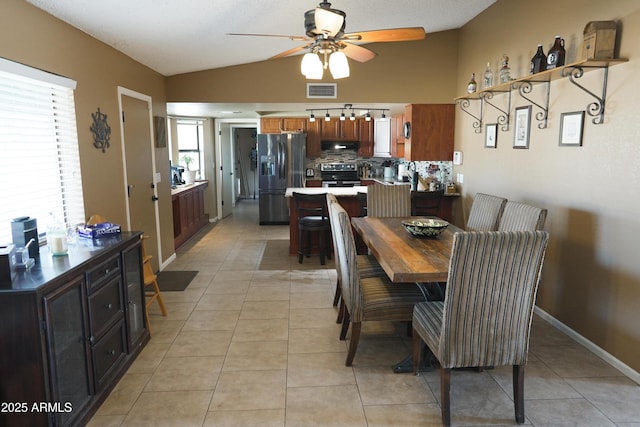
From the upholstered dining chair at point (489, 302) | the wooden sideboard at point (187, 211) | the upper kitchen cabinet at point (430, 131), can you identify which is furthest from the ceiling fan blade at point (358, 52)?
the wooden sideboard at point (187, 211)

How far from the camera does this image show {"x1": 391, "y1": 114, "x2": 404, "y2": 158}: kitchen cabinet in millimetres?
6307

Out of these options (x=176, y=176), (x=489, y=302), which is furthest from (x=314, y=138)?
(x=489, y=302)

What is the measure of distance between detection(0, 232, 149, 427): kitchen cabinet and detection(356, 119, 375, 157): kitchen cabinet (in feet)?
18.9

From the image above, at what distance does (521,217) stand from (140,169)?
3.58 metres

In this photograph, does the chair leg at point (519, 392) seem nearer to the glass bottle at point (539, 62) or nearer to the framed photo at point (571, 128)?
the framed photo at point (571, 128)

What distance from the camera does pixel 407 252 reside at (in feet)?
8.86

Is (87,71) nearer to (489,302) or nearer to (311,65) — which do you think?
(311,65)

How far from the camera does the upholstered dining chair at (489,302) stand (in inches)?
76.8

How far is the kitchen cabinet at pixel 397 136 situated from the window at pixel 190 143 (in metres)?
3.47

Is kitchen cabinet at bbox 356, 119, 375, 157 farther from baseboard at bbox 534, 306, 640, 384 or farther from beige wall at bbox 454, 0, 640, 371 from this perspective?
baseboard at bbox 534, 306, 640, 384

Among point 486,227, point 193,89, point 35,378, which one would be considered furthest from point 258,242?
point 35,378

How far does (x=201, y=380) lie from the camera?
261 centimetres

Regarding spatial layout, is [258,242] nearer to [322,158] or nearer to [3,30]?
[322,158]

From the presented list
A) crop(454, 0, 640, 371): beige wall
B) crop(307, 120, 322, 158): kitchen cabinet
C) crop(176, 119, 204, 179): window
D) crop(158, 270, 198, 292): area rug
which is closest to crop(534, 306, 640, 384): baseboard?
crop(454, 0, 640, 371): beige wall
